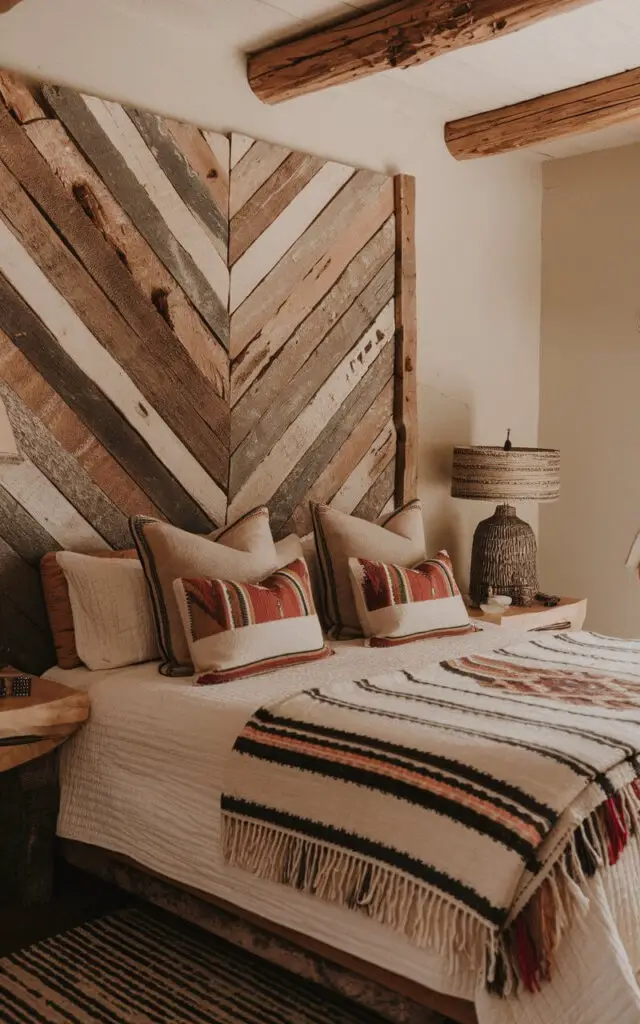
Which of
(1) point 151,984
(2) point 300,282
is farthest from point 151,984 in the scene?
(2) point 300,282

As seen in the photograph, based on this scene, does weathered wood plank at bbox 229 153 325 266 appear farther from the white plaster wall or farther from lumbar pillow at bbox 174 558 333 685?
lumbar pillow at bbox 174 558 333 685

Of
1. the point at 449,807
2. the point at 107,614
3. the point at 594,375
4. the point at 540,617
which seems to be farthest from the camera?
the point at 594,375

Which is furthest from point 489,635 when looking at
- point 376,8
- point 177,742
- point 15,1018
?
point 376,8

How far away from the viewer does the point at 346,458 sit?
4137mm

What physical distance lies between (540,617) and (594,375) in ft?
4.57

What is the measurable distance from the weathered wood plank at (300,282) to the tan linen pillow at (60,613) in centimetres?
98

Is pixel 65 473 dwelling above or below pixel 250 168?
below

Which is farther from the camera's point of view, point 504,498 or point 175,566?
point 504,498

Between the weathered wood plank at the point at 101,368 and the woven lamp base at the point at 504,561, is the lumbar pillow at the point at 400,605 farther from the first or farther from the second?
the woven lamp base at the point at 504,561

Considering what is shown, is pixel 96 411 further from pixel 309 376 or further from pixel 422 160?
pixel 422 160

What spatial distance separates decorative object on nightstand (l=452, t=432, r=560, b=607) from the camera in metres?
4.22

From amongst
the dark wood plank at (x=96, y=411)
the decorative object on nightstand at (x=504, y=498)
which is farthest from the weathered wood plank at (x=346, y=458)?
the dark wood plank at (x=96, y=411)

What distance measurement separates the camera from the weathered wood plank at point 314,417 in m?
3.78

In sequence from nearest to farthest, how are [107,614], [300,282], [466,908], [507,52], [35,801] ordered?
[466,908] < [35,801] < [107,614] < [507,52] < [300,282]
